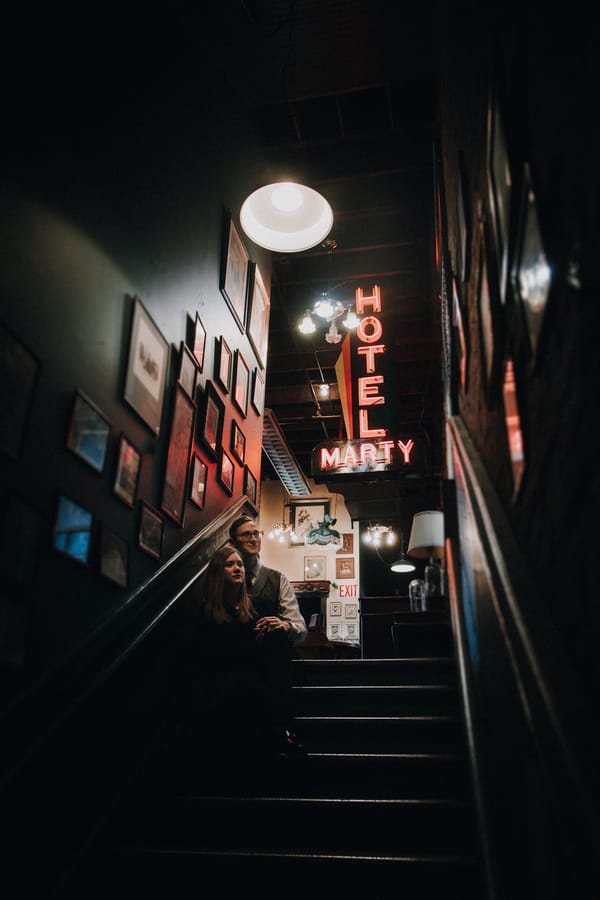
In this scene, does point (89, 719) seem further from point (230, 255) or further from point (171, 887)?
point (230, 255)

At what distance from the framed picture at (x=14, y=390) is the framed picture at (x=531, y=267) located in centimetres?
178

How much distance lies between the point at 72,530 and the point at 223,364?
8.70 ft

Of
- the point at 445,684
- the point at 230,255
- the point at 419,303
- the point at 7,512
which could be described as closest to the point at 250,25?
the point at 230,255

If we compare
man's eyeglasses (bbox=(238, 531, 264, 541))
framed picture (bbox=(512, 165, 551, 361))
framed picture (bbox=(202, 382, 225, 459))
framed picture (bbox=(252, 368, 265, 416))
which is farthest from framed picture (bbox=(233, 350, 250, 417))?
framed picture (bbox=(512, 165, 551, 361))

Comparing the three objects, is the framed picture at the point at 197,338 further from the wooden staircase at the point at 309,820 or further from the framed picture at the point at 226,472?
the wooden staircase at the point at 309,820

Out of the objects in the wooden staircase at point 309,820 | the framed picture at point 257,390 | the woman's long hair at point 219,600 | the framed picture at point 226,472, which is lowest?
the wooden staircase at point 309,820

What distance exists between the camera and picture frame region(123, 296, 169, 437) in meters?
3.30

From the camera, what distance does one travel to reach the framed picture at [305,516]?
46.8 ft

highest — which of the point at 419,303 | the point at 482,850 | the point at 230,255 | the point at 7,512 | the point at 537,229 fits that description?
the point at 419,303

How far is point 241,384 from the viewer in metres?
5.54

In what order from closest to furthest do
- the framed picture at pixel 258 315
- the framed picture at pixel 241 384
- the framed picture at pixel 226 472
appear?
the framed picture at pixel 226 472 → the framed picture at pixel 241 384 → the framed picture at pixel 258 315

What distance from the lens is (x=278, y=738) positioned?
116 inches

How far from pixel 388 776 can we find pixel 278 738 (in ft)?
1.78

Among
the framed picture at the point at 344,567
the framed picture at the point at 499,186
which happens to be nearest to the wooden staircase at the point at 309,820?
the framed picture at the point at 499,186
